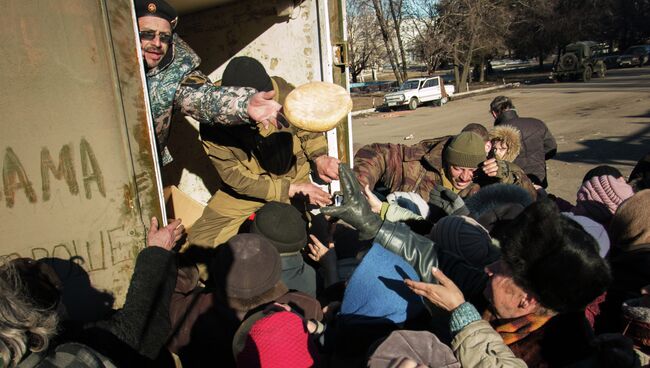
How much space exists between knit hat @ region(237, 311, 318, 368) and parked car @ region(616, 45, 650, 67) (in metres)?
44.4

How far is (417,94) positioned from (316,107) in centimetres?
→ 2341

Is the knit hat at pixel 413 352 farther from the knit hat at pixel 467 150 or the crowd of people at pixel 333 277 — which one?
the knit hat at pixel 467 150

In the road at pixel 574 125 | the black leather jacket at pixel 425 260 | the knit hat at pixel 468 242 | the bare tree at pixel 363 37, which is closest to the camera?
the black leather jacket at pixel 425 260

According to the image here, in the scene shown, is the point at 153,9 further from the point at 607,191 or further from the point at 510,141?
the point at 510,141

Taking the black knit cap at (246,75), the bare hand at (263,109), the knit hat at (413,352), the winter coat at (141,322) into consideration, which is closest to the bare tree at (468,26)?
the black knit cap at (246,75)

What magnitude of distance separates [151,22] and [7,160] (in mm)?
1108

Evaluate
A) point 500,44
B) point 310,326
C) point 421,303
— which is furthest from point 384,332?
point 500,44

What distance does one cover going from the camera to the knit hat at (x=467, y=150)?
3494 millimetres

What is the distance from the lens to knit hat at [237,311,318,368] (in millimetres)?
1809

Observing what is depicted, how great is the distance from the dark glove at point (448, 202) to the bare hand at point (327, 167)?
2.47ft

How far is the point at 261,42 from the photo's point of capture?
4.12 metres

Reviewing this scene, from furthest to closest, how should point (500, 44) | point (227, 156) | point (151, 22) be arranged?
point (500, 44) → point (227, 156) → point (151, 22)

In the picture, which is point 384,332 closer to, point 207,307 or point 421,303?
point 421,303

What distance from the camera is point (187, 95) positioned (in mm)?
2824
